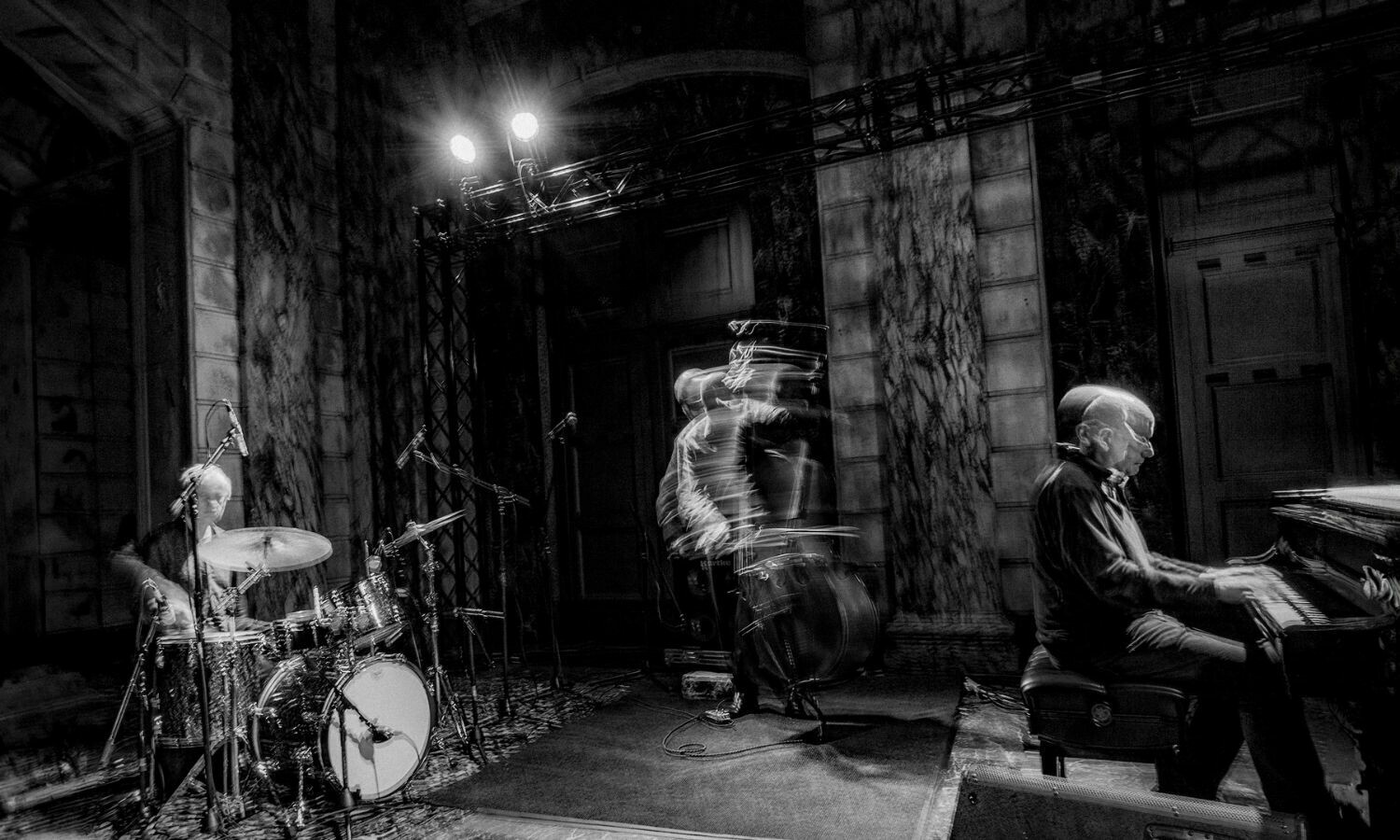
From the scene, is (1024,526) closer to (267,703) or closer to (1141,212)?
(1141,212)

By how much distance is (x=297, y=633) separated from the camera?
3.93 meters

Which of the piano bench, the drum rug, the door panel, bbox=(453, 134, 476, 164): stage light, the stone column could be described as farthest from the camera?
bbox=(453, 134, 476, 164): stage light

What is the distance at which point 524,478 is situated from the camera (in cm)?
759

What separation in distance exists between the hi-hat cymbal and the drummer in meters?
0.12

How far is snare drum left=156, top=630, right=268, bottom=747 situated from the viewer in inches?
143

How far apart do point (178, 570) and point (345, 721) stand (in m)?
1.69

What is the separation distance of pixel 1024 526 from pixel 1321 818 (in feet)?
9.72

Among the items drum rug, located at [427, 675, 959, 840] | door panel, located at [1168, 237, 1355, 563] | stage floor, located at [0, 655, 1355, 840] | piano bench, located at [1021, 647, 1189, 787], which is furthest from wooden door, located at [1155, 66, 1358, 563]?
piano bench, located at [1021, 647, 1189, 787]

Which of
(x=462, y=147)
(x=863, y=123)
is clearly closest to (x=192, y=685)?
(x=462, y=147)

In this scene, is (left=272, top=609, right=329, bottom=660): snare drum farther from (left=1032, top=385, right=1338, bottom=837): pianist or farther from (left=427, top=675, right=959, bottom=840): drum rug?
(left=1032, top=385, right=1338, bottom=837): pianist

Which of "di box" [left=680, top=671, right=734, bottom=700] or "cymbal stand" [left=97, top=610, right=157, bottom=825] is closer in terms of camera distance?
"cymbal stand" [left=97, top=610, right=157, bottom=825]

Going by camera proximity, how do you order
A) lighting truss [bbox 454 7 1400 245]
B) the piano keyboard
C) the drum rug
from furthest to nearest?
lighting truss [bbox 454 7 1400 245] < the drum rug < the piano keyboard

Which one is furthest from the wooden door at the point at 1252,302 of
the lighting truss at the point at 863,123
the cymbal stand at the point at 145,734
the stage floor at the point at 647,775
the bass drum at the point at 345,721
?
the cymbal stand at the point at 145,734

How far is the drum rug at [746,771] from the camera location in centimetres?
340
